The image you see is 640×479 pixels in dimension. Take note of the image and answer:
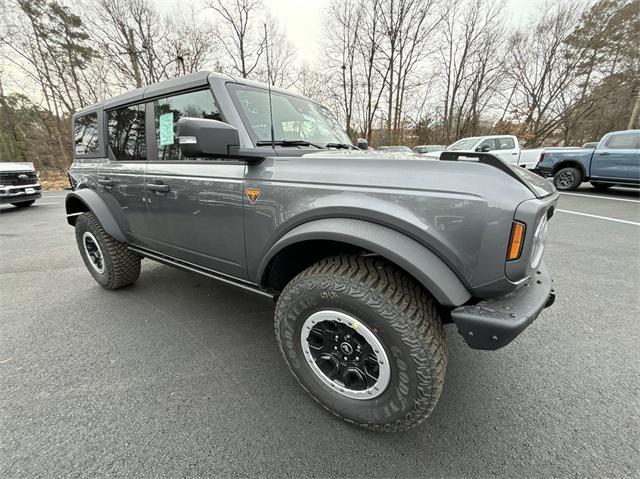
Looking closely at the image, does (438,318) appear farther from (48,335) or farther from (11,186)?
(11,186)

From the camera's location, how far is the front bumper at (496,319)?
1.13 meters

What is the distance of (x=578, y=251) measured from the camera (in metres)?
4.12

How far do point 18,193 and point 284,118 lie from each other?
9995 mm

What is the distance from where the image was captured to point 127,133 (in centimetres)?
260

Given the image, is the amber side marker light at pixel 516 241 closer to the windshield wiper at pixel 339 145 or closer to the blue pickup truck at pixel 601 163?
the windshield wiper at pixel 339 145

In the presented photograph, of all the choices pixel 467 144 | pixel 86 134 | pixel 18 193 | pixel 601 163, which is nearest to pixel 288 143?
pixel 86 134

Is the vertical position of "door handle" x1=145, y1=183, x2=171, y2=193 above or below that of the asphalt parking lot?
above

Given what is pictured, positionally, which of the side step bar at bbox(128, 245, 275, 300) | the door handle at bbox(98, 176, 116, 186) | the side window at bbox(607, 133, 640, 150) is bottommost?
the side step bar at bbox(128, 245, 275, 300)

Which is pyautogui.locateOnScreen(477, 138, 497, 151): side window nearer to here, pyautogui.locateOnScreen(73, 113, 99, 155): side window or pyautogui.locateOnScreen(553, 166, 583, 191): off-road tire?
pyautogui.locateOnScreen(553, 166, 583, 191): off-road tire

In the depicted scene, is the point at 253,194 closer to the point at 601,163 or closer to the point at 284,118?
the point at 284,118

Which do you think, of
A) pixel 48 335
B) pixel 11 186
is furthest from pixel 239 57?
pixel 48 335

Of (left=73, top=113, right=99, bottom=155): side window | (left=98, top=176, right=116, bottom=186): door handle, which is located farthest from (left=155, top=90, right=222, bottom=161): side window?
(left=73, top=113, right=99, bottom=155): side window

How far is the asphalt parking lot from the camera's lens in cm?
136

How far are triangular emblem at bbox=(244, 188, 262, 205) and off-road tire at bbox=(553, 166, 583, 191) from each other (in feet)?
37.1
